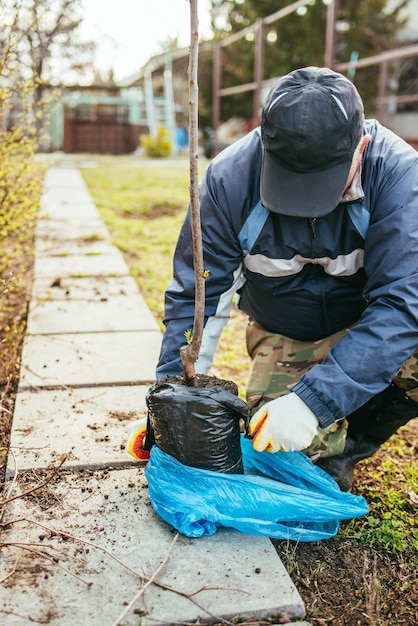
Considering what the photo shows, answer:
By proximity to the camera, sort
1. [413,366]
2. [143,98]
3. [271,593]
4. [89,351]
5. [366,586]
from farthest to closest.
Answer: [143,98] < [89,351] < [413,366] < [366,586] < [271,593]

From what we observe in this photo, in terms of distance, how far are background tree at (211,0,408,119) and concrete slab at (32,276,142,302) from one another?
1196cm

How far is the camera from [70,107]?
1786 centimetres

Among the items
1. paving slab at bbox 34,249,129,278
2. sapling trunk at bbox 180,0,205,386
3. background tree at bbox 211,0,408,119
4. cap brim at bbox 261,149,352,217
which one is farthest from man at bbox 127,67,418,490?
background tree at bbox 211,0,408,119

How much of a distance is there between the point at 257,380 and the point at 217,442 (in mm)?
685

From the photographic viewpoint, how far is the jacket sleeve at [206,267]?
2.09 m

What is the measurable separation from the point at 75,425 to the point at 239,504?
789mm

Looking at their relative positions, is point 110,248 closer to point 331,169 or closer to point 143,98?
point 331,169

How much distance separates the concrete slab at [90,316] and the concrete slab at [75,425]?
2.45 ft

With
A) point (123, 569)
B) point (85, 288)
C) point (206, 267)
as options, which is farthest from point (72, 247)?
point (123, 569)

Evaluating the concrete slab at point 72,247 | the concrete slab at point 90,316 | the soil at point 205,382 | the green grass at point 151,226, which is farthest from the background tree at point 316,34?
the soil at point 205,382

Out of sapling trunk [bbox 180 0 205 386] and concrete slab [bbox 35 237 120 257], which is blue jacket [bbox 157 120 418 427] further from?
concrete slab [bbox 35 237 120 257]

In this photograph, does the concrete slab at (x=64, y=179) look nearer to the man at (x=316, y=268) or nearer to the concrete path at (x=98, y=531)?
the concrete path at (x=98, y=531)

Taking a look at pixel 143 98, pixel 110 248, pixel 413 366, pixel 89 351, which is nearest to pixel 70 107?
pixel 143 98

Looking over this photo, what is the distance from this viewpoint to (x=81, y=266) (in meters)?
4.62
